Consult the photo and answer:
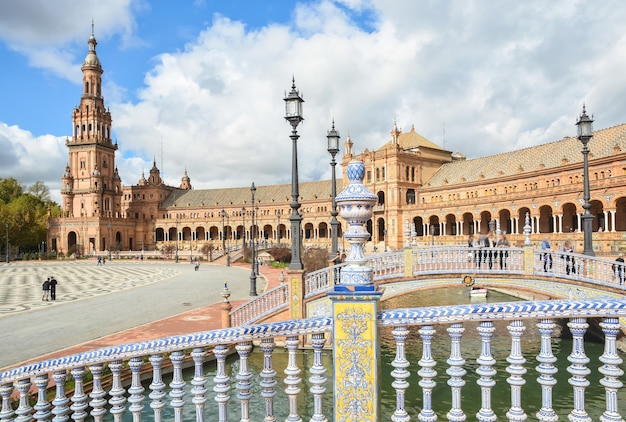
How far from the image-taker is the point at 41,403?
13.8ft

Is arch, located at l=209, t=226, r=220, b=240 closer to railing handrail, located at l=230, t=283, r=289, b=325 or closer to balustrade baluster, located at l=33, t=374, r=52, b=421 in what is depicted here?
railing handrail, located at l=230, t=283, r=289, b=325

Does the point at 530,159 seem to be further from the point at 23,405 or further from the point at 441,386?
the point at 23,405

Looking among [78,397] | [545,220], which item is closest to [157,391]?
[78,397]

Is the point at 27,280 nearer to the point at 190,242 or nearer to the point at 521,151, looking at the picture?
the point at 190,242

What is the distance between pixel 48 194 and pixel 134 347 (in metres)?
113

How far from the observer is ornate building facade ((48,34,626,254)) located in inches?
1623

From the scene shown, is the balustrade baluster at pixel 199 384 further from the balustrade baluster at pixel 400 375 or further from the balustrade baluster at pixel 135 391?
the balustrade baluster at pixel 400 375

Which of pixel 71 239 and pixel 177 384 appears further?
pixel 71 239

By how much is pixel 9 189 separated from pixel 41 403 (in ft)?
340

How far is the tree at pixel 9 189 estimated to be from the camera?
86688mm

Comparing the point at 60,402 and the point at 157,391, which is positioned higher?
the point at 157,391

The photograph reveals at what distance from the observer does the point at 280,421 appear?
9.23 meters

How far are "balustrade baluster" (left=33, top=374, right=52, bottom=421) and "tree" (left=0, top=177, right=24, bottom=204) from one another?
100 metres

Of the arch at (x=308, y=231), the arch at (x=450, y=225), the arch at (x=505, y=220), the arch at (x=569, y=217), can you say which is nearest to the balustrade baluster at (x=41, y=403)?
the arch at (x=569, y=217)
